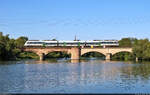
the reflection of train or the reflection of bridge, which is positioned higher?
the reflection of train

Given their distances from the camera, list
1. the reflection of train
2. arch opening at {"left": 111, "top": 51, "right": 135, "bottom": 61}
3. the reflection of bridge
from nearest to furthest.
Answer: the reflection of bridge
arch opening at {"left": 111, "top": 51, "right": 135, "bottom": 61}
the reflection of train

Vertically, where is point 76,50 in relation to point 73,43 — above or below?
below

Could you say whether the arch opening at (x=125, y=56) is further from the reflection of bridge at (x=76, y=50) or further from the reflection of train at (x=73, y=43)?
the reflection of train at (x=73, y=43)

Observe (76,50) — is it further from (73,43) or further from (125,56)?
(125,56)

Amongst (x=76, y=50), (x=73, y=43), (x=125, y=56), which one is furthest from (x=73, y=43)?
(x=125, y=56)

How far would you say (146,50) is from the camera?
95.2m

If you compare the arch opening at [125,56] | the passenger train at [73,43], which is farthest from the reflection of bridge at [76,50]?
the passenger train at [73,43]

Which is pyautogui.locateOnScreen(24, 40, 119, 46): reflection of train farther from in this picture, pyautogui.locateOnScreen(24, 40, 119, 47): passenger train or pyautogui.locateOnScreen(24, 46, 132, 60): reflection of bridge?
pyautogui.locateOnScreen(24, 46, 132, 60): reflection of bridge

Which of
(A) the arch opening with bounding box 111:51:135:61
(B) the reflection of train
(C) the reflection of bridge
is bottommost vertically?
(A) the arch opening with bounding box 111:51:135:61

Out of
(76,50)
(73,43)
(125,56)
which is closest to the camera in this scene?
(76,50)

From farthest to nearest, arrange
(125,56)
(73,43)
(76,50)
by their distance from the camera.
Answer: (125,56)
(73,43)
(76,50)

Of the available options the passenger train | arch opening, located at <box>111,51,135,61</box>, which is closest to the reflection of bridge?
arch opening, located at <box>111,51,135,61</box>

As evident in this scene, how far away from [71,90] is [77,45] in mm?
85711

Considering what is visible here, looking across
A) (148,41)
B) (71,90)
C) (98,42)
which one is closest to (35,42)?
(98,42)
